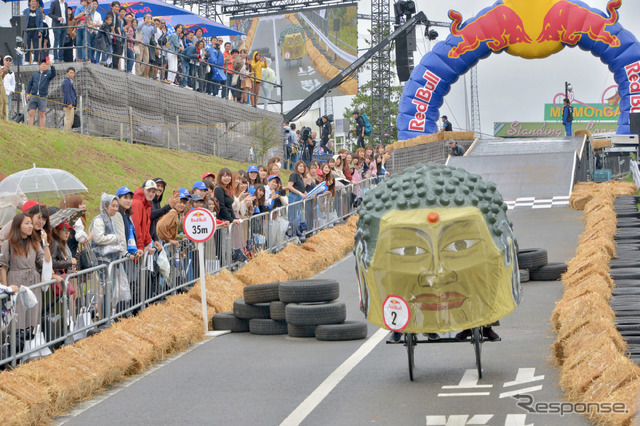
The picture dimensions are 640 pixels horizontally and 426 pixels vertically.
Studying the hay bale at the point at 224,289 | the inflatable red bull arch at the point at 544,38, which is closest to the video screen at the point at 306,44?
the inflatable red bull arch at the point at 544,38

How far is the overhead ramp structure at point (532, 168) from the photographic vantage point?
1171 inches

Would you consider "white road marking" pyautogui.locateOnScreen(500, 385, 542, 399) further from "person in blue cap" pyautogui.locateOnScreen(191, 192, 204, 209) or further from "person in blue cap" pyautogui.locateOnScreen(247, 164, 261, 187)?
"person in blue cap" pyautogui.locateOnScreen(247, 164, 261, 187)

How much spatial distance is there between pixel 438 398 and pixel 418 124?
30703 mm

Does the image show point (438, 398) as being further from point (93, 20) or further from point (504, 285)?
point (93, 20)

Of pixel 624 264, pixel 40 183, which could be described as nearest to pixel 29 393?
pixel 40 183

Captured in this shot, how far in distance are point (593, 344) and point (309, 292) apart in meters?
5.40

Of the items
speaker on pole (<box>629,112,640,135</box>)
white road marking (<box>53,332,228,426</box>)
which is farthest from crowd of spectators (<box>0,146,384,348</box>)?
speaker on pole (<box>629,112,640,135</box>)

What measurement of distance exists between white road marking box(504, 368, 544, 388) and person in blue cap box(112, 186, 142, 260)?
6139 millimetres

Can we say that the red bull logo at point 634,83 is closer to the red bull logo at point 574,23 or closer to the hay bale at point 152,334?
the red bull logo at point 574,23

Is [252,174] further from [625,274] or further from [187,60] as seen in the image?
[187,60]

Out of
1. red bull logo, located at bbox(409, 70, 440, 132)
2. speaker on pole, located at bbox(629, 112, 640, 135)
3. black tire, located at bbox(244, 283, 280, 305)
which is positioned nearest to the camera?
black tire, located at bbox(244, 283, 280, 305)

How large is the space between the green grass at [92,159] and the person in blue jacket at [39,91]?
30.2 inches

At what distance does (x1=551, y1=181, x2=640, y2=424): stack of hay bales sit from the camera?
31.1 ft

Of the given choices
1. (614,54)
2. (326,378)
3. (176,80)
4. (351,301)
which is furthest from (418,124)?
(326,378)
